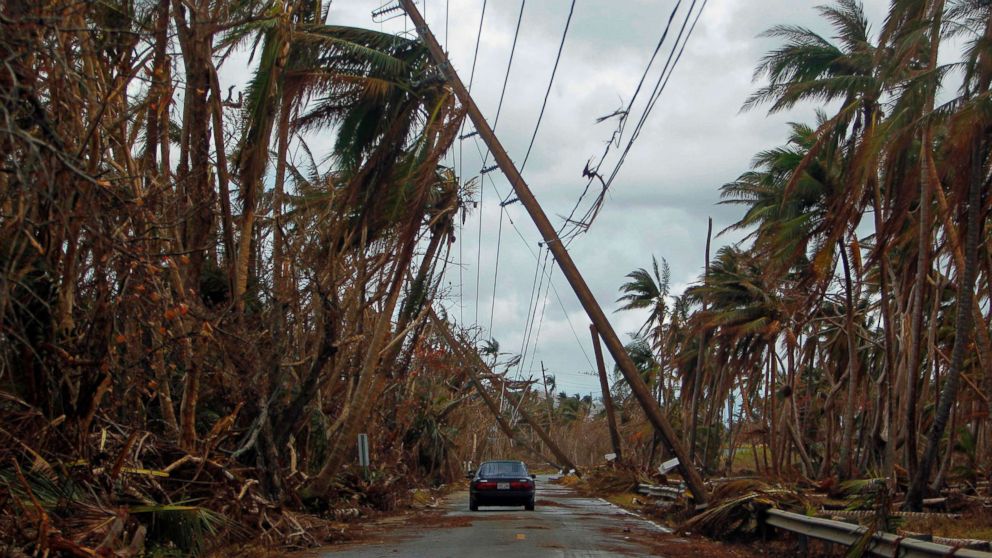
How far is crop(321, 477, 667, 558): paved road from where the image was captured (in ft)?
47.5

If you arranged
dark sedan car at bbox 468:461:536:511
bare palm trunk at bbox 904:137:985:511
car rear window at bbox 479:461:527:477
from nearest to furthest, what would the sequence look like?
bare palm trunk at bbox 904:137:985:511 < dark sedan car at bbox 468:461:536:511 < car rear window at bbox 479:461:527:477

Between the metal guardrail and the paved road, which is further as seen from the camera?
the paved road

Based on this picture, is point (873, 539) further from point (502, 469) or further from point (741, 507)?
point (502, 469)

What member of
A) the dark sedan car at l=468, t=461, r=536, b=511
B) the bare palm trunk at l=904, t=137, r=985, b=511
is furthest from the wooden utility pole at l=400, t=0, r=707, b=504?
the dark sedan car at l=468, t=461, r=536, b=511

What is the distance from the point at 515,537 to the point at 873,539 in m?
7.52

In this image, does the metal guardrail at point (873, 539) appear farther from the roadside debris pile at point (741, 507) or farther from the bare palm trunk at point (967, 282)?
the bare palm trunk at point (967, 282)

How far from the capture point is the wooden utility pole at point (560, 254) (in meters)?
19.7

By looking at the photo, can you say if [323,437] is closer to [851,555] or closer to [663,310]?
[851,555]

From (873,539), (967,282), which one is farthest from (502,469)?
(873,539)

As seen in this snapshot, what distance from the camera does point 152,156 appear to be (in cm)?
1476

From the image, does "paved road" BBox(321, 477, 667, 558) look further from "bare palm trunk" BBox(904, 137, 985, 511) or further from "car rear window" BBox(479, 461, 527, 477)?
"bare palm trunk" BBox(904, 137, 985, 511)

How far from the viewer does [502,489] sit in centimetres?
2758

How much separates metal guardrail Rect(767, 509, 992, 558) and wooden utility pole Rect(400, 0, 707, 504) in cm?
535

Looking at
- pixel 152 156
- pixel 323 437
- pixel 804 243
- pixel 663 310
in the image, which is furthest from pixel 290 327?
pixel 663 310
